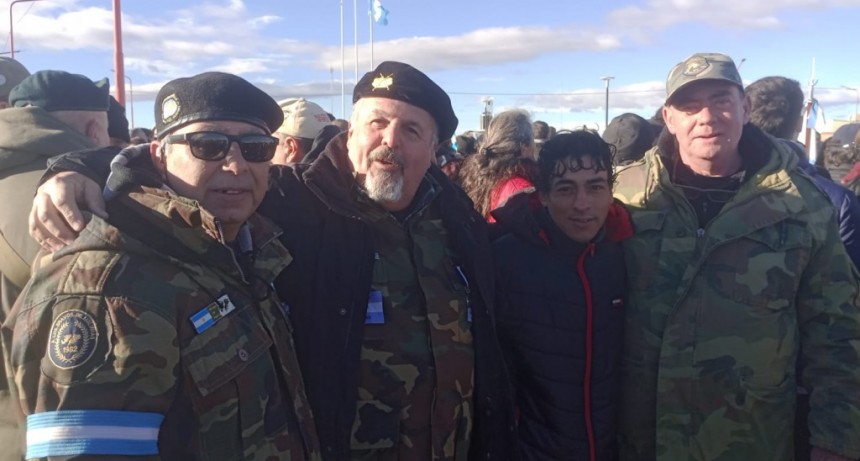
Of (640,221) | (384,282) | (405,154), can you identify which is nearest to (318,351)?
(384,282)

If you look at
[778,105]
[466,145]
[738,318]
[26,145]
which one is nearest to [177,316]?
[26,145]

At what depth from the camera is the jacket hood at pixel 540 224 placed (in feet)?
9.35

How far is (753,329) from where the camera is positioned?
8.87 feet

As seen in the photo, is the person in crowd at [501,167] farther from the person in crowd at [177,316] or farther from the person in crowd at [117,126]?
the person in crowd at [117,126]

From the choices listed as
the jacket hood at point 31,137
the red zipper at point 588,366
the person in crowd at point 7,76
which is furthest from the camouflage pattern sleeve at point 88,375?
the person in crowd at point 7,76

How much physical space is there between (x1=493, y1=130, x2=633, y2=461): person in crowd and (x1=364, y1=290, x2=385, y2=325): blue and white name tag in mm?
621

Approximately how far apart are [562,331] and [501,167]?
66.9 inches

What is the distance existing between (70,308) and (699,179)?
260cm

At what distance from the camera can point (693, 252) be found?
2795 millimetres

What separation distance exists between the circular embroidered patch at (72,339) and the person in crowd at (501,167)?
2.65 metres

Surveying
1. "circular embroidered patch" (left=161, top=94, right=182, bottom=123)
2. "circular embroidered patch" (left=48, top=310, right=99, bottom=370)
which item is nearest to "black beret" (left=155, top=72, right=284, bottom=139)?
"circular embroidered patch" (left=161, top=94, right=182, bottom=123)

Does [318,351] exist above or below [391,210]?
below

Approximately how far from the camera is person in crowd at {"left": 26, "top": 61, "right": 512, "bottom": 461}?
7.82ft

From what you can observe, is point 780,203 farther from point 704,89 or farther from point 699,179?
point 704,89
